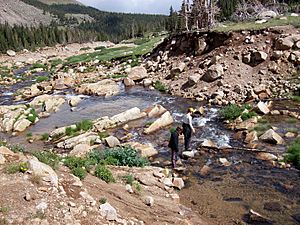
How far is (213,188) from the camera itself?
526 inches

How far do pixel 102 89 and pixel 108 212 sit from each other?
27921 millimetres

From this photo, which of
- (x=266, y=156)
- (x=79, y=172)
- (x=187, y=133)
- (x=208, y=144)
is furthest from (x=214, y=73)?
(x=79, y=172)

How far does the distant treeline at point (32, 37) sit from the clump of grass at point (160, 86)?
101572 millimetres

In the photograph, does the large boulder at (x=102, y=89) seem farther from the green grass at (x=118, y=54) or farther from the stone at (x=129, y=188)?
the stone at (x=129, y=188)

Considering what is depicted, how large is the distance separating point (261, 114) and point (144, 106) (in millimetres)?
10209

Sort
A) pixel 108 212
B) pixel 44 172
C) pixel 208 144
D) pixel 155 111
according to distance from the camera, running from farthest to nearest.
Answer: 1. pixel 155 111
2. pixel 208 144
3. pixel 44 172
4. pixel 108 212

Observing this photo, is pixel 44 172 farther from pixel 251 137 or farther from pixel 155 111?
pixel 155 111

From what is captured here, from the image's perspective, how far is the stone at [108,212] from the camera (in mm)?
9203

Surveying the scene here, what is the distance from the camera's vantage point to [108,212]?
9.32 metres

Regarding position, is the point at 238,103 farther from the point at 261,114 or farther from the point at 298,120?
the point at 298,120

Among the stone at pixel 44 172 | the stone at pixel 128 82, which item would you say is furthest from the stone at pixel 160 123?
the stone at pixel 128 82

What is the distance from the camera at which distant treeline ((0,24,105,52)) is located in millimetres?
125812

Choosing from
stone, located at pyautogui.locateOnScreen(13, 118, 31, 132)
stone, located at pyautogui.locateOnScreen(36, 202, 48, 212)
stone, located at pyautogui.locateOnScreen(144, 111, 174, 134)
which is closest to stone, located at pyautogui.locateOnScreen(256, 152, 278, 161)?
stone, located at pyautogui.locateOnScreen(144, 111, 174, 134)

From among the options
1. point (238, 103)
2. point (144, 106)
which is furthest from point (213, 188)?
point (144, 106)
